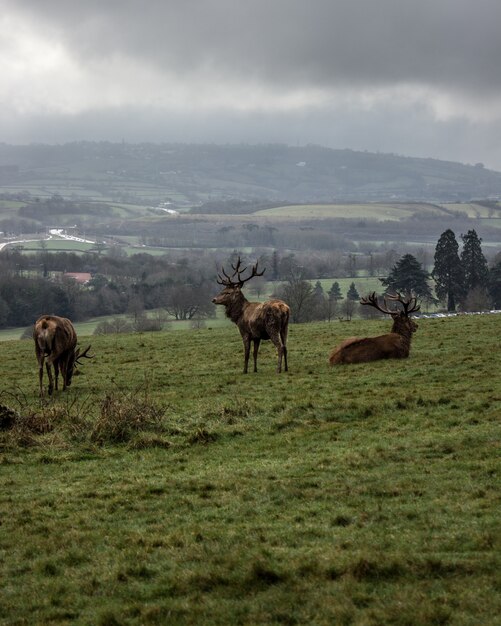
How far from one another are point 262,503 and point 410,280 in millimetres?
64879

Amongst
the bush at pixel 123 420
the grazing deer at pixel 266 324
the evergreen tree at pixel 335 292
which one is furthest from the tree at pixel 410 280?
the bush at pixel 123 420

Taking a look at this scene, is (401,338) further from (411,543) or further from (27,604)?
(27,604)

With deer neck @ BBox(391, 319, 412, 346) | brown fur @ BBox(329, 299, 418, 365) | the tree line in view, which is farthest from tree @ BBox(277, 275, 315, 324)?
brown fur @ BBox(329, 299, 418, 365)

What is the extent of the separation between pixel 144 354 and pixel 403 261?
4858 centimetres

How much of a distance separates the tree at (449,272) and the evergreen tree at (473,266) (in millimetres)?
864

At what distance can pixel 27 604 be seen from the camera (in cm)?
882

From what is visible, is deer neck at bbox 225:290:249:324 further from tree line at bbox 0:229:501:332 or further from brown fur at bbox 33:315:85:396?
tree line at bbox 0:229:501:332

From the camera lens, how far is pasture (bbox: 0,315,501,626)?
27.7 feet

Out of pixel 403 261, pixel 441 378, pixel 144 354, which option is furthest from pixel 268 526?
pixel 403 261

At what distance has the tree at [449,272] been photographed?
7494 centimetres

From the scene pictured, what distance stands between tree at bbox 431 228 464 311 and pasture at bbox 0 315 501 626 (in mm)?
54037

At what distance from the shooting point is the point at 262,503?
38.3 ft

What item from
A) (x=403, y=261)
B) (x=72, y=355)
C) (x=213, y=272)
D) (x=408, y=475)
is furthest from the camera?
(x=213, y=272)

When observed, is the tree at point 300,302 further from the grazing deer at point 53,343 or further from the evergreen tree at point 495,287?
the grazing deer at point 53,343
